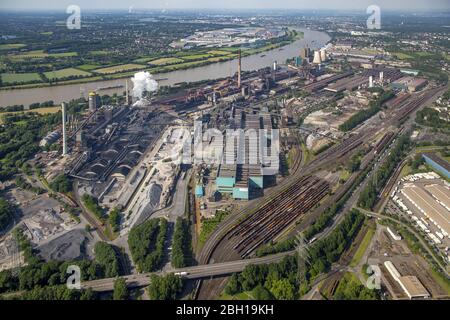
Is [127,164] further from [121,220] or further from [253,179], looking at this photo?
[253,179]

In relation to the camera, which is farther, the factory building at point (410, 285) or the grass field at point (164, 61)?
the grass field at point (164, 61)

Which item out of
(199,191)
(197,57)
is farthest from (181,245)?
(197,57)

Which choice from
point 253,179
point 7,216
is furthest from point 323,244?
point 7,216

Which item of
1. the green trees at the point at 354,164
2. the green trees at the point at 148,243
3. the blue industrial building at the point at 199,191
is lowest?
the green trees at the point at 148,243

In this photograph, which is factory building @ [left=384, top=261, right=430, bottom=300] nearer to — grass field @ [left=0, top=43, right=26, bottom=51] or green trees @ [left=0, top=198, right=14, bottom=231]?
green trees @ [left=0, top=198, right=14, bottom=231]

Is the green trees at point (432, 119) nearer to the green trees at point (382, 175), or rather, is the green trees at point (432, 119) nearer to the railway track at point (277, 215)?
the green trees at point (382, 175)

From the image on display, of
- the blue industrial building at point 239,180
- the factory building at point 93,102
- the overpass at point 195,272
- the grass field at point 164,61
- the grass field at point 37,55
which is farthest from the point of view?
the grass field at point 164,61

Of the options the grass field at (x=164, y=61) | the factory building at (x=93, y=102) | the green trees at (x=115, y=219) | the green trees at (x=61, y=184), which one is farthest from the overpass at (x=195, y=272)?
the grass field at (x=164, y=61)
